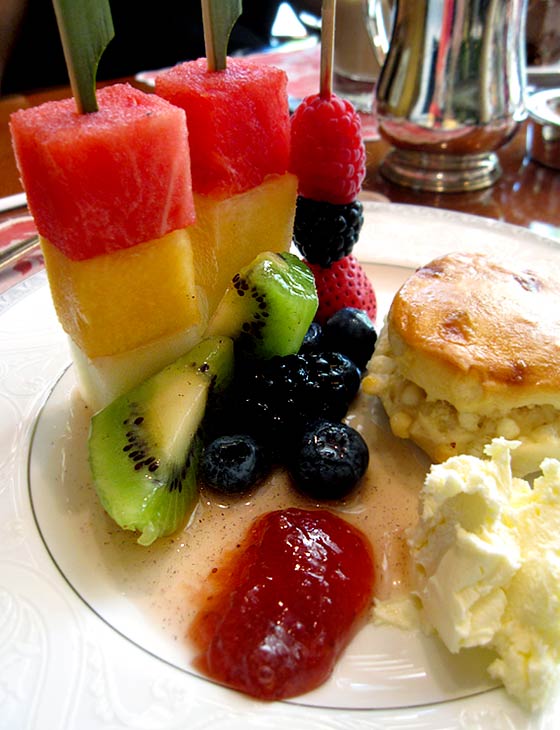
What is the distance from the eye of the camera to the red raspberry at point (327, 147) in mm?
1379

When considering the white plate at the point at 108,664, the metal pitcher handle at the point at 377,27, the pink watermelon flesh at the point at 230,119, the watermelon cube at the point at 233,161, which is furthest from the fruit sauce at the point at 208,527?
the metal pitcher handle at the point at 377,27

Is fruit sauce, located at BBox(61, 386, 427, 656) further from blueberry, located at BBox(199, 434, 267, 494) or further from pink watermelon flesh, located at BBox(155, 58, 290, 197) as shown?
pink watermelon flesh, located at BBox(155, 58, 290, 197)

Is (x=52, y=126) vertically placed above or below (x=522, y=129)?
above

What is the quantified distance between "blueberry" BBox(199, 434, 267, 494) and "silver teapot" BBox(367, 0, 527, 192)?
147 centimetres

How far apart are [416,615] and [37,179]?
96 centimetres

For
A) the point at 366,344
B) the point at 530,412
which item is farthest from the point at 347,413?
the point at 530,412

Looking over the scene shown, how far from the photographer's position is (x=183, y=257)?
1.27m

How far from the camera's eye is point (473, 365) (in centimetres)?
118

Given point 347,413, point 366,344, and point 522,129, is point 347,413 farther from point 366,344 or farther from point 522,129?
point 522,129

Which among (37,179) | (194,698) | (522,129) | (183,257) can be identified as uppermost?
(37,179)

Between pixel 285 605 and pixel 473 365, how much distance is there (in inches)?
21.7

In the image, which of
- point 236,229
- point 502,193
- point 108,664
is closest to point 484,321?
point 236,229

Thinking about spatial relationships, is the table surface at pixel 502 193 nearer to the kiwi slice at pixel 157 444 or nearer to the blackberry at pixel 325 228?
the blackberry at pixel 325 228

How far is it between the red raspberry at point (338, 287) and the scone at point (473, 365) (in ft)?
0.73
